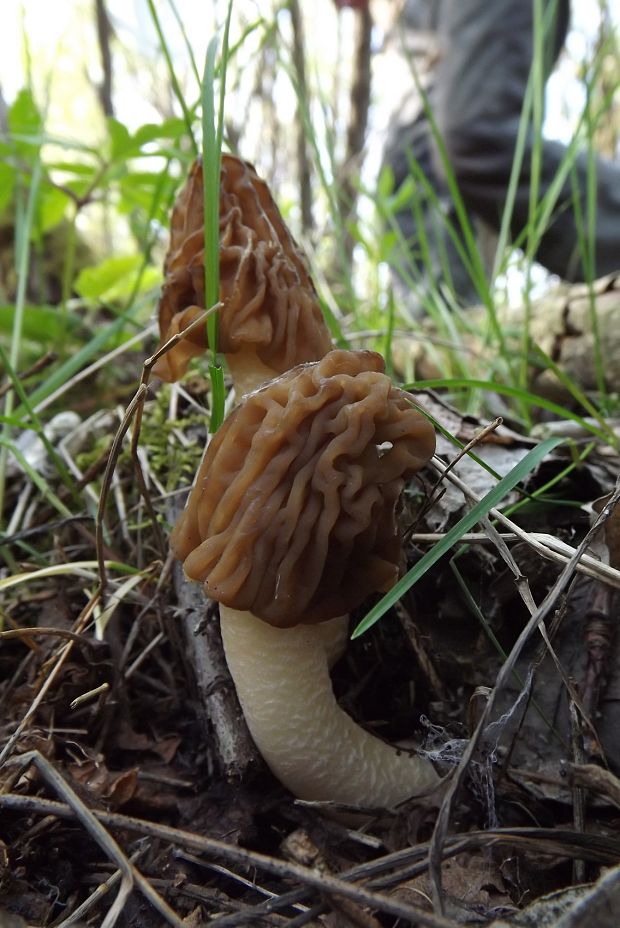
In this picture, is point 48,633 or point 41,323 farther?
point 41,323

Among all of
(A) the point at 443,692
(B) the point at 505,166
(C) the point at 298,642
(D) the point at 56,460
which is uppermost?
(B) the point at 505,166

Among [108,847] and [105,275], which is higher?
[105,275]

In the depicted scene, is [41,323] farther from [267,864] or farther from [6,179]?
[267,864]

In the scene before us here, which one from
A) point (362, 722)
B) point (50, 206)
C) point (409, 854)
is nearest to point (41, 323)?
point (50, 206)

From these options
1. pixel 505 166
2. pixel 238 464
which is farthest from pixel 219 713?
pixel 505 166

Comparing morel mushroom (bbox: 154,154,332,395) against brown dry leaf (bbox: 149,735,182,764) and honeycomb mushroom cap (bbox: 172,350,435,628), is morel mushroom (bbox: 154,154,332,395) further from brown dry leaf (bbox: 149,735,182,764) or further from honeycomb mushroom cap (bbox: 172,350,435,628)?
brown dry leaf (bbox: 149,735,182,764)

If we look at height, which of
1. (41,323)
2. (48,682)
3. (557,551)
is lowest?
(48,682)

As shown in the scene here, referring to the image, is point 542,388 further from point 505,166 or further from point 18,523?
point 18,523
